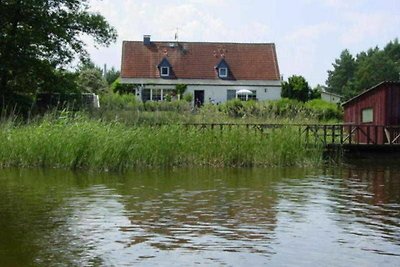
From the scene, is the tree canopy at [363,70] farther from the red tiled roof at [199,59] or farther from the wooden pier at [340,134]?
the wooden pier at [340,134]

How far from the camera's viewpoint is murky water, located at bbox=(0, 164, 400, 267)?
8.69 metres

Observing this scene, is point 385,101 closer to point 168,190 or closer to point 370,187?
point 370,187

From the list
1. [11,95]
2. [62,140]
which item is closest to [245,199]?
[62,140]

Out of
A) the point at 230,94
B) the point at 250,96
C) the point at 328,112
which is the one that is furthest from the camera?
the point at 230,94

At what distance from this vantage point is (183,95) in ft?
182

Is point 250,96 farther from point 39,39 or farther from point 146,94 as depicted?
point 39,39

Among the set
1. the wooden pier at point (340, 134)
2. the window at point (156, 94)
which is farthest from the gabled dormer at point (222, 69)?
the wooden pier at point (340, 134)

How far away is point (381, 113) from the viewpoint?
28953 millimetres

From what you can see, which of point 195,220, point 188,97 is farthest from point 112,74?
point 195,220

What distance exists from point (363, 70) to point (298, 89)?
42871mm

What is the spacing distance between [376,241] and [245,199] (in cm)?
456

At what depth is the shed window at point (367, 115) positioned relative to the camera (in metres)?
30.2

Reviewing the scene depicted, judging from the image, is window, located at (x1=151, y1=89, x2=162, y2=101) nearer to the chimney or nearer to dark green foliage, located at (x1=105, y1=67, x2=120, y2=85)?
the chimney

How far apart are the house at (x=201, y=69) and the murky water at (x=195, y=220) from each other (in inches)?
1541
